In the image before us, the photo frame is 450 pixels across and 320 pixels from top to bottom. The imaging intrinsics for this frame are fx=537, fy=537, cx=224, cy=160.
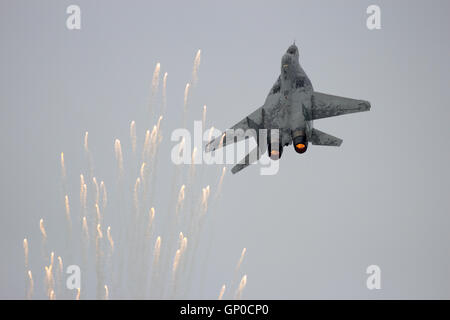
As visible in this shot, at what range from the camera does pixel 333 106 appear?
4769 cm

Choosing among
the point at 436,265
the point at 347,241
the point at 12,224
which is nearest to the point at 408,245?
the point at 436,265

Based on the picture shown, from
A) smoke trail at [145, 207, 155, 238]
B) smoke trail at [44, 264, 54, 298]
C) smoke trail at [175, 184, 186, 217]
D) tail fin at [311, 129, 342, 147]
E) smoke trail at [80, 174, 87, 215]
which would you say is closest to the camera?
tail fin at [311, 129, 342, 147]

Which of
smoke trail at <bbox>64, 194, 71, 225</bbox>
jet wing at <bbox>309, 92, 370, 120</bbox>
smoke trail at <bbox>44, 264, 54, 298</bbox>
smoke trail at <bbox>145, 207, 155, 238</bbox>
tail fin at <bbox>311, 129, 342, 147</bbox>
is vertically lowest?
smoke trail at <bbox>44, 264, 54, 298</bbox>

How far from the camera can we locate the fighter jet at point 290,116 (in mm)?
46562

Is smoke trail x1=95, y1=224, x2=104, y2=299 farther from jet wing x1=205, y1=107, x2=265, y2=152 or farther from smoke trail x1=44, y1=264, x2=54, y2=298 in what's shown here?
jet wing x1=205, y1=107, x2=265, y2=152

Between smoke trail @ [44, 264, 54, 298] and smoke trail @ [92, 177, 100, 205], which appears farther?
smoke trail @ [92, 177, 100, 205]

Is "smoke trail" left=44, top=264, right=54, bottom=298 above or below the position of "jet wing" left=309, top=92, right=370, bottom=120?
below

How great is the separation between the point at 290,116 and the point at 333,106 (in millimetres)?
3978

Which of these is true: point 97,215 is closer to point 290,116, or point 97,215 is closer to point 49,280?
point 49,280

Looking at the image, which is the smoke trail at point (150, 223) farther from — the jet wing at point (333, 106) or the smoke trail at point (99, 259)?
the jet wing at point (333, 106)

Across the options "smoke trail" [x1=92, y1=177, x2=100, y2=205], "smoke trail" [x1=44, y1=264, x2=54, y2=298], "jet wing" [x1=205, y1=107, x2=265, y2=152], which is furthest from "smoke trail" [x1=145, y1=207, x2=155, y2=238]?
"jet wing" [x1=205, y1=107, x2=265, y2=152]

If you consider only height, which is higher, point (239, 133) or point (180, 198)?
point (239, 133)

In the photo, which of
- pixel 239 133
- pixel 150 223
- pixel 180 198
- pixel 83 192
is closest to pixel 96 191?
pixel 83 192

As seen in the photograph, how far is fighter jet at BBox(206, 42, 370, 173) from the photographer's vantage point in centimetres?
4656
